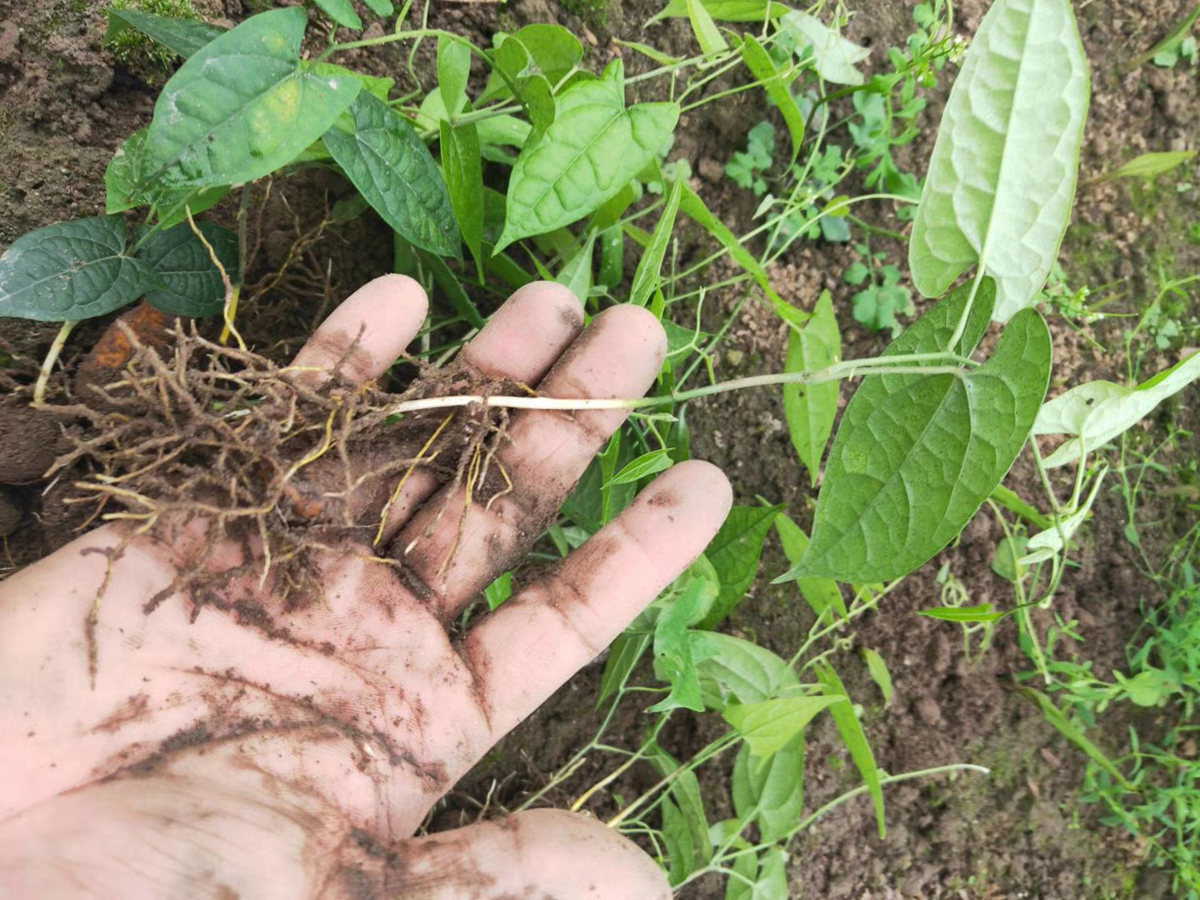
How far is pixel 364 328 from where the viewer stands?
1209 mm

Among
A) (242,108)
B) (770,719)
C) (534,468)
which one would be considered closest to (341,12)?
(242,108)

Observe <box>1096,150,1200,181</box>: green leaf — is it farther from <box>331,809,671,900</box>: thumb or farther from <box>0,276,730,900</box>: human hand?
<box>331,809,671,900</box>: thumb

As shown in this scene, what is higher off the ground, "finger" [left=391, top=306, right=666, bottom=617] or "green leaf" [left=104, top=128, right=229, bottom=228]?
"green leaf" [left=104, top=128, right=229, bottom=228]

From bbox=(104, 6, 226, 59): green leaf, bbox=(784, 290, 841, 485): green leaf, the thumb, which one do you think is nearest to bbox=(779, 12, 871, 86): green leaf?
bbox=(784, 290, 841, 485): green leaf

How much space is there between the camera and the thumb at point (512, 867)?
1.06 meters

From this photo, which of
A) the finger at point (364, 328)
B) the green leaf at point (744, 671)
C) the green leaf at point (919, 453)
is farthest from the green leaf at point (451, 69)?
the green leaf at point (744, 671)

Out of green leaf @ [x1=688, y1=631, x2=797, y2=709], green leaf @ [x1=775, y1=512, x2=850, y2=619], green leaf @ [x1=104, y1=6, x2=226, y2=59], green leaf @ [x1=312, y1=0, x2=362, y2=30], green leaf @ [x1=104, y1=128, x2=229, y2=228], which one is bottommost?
green leaf @ [x1=688, y1=631, x2=797, y2=709]

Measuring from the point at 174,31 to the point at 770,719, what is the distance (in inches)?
53.0

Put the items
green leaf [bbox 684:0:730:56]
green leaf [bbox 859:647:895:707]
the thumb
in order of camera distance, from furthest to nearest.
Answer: green leaf [bbox 859:647:895:707] < green leaf [bbox 684:0:730:56] < the thumb

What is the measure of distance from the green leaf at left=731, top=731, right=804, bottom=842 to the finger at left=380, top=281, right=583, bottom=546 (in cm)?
85

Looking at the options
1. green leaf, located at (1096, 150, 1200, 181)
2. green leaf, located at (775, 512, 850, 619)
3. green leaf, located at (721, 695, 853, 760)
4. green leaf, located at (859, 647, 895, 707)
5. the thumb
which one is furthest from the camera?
green leaf, located at (1096, 150, 1200, 181)

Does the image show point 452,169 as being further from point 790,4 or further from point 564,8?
point 790,4

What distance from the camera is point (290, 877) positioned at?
1.01 m

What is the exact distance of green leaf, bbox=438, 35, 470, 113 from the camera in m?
1.18
